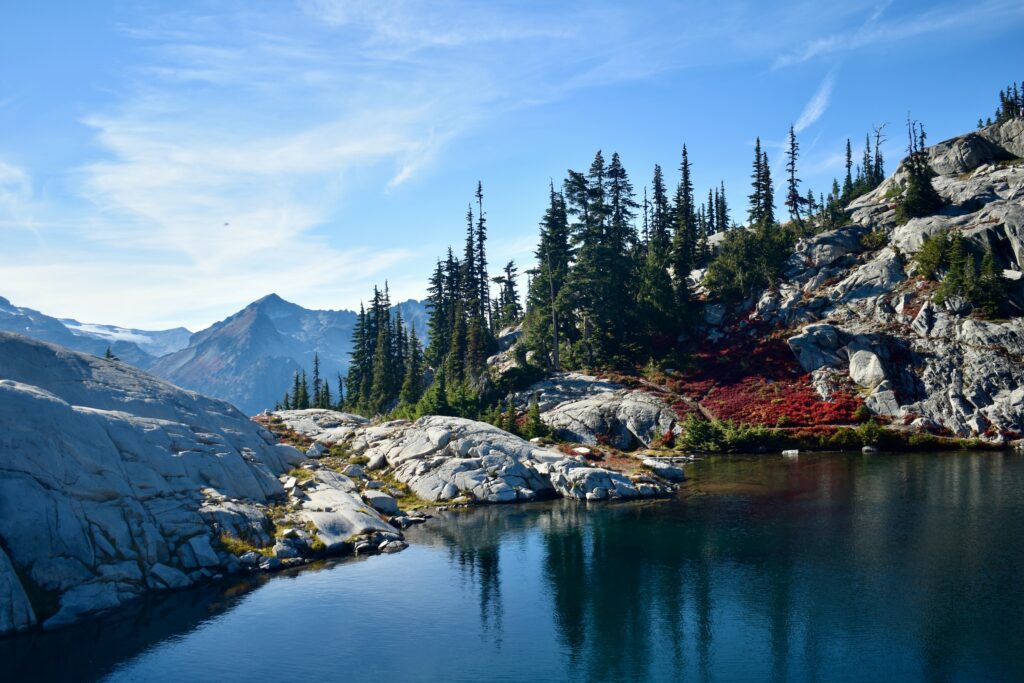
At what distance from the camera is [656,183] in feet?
474

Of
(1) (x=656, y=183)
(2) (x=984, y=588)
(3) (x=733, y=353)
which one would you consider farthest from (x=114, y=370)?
(1) (x=656, y=183)

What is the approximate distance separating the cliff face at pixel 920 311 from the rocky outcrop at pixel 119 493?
6519cm

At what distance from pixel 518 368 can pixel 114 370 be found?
55.0 m

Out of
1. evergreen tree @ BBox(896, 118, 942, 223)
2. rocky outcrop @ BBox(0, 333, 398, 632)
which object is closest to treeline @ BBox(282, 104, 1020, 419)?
evergreen tree @ BBox(896, 118, 942, 223)

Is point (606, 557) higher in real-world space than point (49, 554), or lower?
lower

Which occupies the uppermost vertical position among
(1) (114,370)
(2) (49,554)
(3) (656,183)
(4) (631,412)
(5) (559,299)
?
(3) (656,183)

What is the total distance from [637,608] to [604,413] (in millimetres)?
49500

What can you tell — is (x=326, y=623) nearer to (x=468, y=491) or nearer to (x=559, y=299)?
(x=468, y=491)

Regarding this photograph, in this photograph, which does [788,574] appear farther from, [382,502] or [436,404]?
[436,404]

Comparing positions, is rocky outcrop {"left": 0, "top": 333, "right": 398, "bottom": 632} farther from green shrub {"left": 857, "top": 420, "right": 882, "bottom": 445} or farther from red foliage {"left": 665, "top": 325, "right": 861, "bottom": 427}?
green shrub {"left": 857, "top": 420, "right": 882, "bottom": 445}

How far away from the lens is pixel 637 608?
3634 cm

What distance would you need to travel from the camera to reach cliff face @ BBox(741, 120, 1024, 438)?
74875 mm

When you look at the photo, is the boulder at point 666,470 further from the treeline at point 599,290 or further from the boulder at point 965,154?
the boulder at point 965,154

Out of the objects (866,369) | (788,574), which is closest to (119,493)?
(788,574)
